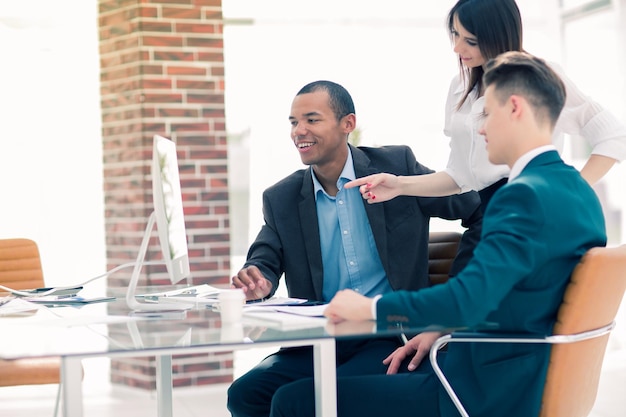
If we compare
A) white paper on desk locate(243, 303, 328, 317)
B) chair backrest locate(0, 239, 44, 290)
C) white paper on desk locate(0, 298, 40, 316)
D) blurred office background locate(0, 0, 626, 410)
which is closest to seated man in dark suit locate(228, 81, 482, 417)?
white paper on desk locate(243, 303, 328, 317)

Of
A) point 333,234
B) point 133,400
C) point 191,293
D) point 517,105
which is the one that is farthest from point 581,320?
point 133,400

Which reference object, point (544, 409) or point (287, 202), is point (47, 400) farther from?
point (544, 409)

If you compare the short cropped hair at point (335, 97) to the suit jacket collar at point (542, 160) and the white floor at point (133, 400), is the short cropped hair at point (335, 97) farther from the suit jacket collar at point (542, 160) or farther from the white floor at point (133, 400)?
the white floor at point (133, 400)

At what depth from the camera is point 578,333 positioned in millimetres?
1902

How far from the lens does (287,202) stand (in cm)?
300

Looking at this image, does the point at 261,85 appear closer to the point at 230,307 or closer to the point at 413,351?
the point at 413,351

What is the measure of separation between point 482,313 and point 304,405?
0.68 meters

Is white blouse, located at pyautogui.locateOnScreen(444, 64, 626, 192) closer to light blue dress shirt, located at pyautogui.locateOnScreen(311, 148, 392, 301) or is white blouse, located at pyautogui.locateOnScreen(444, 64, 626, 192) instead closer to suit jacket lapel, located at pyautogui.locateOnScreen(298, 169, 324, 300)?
light blue dress shirt, located at pyautogui.locateOnScreen(311, 148, 392, 301)

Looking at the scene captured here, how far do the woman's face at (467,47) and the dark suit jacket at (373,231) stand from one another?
0.50m

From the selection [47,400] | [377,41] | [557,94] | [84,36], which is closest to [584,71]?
[377,41]

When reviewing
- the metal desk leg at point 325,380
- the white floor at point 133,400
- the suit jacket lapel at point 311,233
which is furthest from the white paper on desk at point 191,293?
the white floor at point 133,400

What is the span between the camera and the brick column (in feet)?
16.0

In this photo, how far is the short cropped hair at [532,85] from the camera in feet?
6.42

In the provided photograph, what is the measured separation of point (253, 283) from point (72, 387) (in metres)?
0.96
